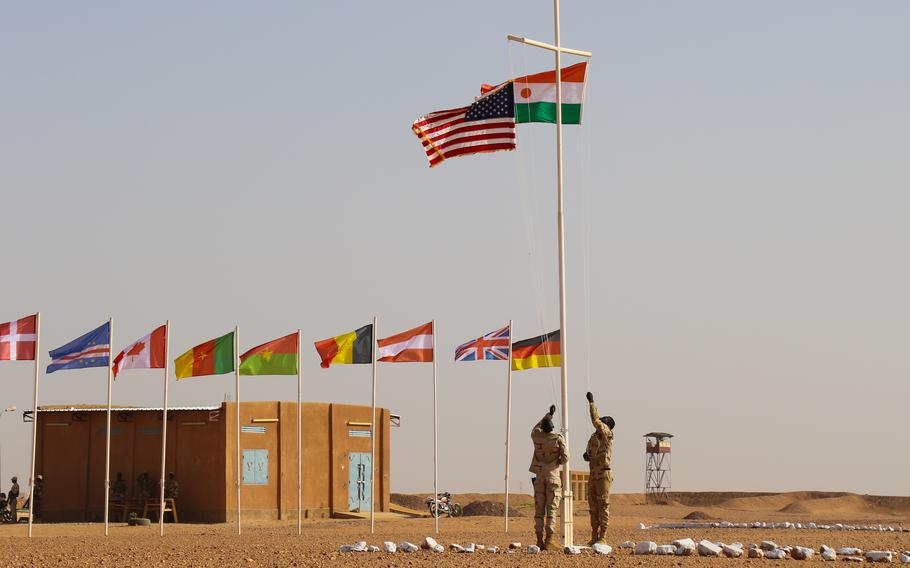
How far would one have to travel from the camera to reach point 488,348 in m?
31.6

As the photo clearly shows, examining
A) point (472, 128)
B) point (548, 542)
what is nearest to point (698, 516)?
point (472, 128)

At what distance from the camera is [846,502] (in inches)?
2080

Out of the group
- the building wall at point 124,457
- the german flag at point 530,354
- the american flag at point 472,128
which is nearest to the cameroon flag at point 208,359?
the german flag at point 530,354

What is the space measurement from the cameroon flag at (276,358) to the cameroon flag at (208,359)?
18.7 inches

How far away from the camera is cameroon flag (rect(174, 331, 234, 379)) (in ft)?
100

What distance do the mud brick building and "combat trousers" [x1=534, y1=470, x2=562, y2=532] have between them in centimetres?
1941

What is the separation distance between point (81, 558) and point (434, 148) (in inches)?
380

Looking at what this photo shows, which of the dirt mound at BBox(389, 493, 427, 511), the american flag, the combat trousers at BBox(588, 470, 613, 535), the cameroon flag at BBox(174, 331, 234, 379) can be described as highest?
the american flag

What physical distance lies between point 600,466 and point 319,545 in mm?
5177

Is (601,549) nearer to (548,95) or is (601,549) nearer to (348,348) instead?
(548,95)

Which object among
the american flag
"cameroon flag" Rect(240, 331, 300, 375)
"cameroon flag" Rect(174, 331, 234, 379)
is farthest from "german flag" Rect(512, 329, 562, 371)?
the american flag

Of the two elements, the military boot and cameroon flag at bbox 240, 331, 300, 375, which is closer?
the military boot

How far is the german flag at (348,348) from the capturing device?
3070cm

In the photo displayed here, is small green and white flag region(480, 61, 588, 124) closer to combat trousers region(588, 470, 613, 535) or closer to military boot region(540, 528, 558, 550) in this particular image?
combat trousers region(588, 470, 613, 535)
